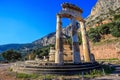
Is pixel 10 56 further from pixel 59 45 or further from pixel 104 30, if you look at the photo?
pixel 59 45

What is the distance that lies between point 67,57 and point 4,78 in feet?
51.3

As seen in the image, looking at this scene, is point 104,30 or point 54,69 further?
point 104,30

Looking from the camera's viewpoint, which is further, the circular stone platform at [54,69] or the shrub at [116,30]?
the shrub at [116,30]

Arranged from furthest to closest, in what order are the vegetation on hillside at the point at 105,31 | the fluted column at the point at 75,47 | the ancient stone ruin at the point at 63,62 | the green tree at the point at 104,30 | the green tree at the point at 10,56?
the green tree at the point at 10,56 → the green tree at the point at 104,30 → the vegetation on hillside at the point at 105,31 → the fluted column at the point at 75,47 → the ancient stone ruin at the point at 63,62

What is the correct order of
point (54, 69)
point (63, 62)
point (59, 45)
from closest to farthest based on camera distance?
point (54, 69), point (63, 62), point (59, 45)

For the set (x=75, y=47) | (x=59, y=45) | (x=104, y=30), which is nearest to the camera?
(x=59, y=45)

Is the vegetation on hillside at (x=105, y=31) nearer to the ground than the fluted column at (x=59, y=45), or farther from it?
farther from it

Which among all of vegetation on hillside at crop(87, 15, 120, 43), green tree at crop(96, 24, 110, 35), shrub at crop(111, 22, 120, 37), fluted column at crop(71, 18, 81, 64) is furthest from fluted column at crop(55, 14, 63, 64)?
green tree at crop(96, 24, 110, 35)

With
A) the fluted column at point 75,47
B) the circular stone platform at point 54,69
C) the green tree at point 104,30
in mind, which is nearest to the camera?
the circular stone platform at point 54,69

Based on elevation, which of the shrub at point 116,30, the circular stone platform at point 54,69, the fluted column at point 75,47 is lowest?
the circular stone platform at point 54,69

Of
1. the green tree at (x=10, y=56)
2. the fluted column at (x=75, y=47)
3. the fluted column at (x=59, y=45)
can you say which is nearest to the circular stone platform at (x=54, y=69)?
the fluted column at (x=59, y=45)

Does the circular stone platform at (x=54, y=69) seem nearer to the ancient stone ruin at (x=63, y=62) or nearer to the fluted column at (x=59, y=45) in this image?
the ancient stone ruin at (x=63, y=62)

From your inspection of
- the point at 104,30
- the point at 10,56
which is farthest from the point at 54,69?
the point at 10,56

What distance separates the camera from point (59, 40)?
2608 cm
